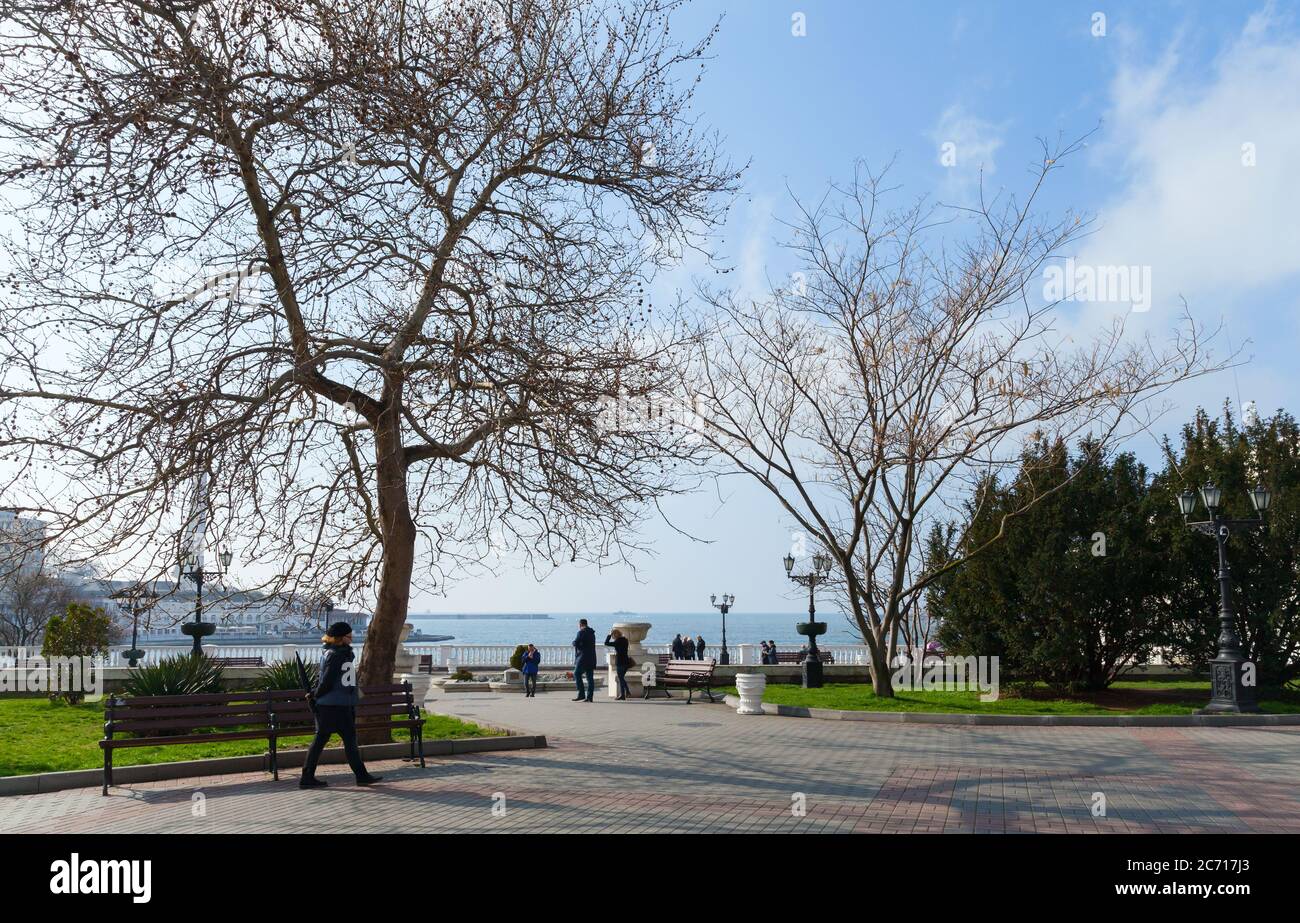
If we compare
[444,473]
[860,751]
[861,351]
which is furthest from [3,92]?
[861,351]

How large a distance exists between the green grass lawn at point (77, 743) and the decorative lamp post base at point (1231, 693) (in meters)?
13.2

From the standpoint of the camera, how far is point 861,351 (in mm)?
22344

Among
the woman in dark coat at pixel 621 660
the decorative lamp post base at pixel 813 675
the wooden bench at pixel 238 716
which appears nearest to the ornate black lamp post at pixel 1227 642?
the decorative lamp post base at pixel 813 675

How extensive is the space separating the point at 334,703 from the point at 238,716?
1.66 metres

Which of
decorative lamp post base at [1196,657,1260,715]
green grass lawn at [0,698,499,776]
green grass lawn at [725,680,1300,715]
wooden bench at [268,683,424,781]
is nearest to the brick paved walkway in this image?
wooden bench at [268,683,424,781]

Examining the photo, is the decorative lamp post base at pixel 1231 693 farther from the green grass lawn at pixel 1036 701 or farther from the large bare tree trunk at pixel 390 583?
the large bare tree trunk at pixel 390 583

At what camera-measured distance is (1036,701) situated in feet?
70.2

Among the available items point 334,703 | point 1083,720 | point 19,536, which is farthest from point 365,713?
point 1083,720

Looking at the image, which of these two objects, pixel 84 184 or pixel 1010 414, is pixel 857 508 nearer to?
pixel 1010 414

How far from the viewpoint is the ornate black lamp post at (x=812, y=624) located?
1011 inches

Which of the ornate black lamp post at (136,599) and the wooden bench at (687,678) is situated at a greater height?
the ornate black lamp post at (136,599)

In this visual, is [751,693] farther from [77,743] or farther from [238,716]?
[77,743]

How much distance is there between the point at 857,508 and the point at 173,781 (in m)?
15.0
